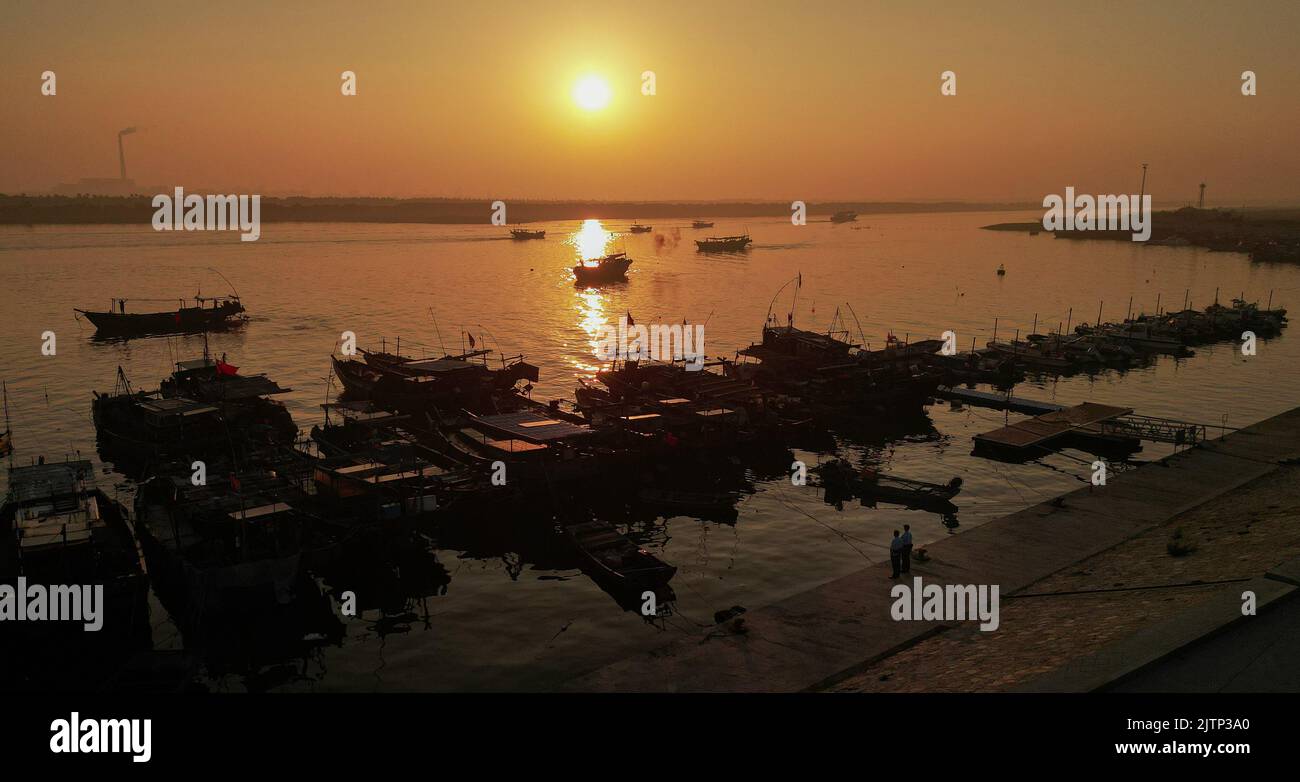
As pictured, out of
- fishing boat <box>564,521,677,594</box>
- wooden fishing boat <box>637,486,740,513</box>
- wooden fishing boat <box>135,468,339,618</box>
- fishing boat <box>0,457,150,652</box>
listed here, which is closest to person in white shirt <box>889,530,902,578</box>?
fishing boat <box>564,521,677,594</box>

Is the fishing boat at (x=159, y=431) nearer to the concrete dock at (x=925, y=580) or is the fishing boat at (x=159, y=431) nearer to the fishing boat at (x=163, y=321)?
the concrete dock at (x=925, y=580)

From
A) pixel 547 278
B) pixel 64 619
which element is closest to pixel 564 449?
pixel 64 619

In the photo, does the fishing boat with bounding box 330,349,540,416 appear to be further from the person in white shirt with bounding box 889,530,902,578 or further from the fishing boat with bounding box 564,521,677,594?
the person in white shirt with bounding box 889,530,902,578

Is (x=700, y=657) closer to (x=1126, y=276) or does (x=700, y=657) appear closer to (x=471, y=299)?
(x=471, y=299)

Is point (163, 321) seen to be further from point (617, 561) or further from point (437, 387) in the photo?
point (617, 561)

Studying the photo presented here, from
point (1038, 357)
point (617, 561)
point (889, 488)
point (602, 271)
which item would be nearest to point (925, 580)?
point (617, 561)
